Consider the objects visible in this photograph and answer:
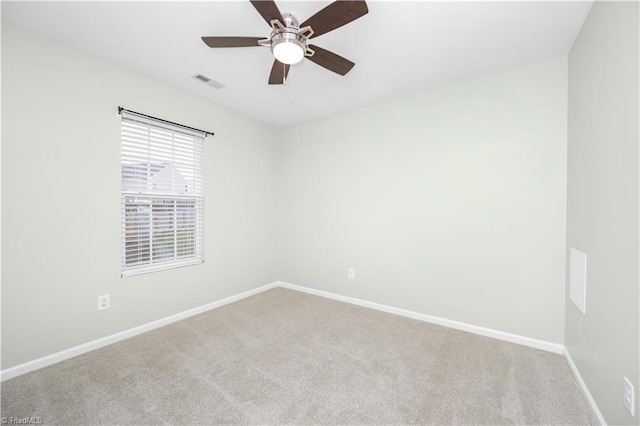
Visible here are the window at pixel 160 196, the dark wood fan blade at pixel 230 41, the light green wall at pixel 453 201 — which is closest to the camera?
the dark wood fan blade at pixel 230 41

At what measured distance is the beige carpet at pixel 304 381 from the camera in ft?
Answer: 5.01

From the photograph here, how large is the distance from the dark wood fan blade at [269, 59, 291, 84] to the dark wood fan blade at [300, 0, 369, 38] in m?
0.40

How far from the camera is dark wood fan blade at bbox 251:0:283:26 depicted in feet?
4.30

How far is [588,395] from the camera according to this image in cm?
161

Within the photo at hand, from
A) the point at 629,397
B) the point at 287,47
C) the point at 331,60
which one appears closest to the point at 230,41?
the point at 287,47

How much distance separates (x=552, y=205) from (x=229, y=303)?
11.6 ft

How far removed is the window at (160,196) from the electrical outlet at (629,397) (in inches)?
134

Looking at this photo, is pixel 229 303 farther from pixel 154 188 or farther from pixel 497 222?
pixel 497 222

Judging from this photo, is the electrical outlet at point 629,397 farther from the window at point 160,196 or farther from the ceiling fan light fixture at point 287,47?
the window at point 160,196

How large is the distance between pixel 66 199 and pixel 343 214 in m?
2.71

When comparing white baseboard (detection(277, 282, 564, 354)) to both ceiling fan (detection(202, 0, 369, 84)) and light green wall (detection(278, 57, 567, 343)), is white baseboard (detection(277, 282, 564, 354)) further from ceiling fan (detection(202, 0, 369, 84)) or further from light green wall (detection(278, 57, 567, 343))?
ceiling fan (detection(202, 0, 369, 84))

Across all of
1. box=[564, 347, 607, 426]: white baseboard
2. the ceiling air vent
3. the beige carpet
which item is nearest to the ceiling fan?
the ceiling air vent

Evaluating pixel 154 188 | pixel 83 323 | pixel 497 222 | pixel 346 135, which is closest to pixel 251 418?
pixel 83 323

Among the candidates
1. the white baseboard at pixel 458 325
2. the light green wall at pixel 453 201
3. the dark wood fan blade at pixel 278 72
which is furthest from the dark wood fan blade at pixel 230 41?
the white baseboard at pixel 458 325
